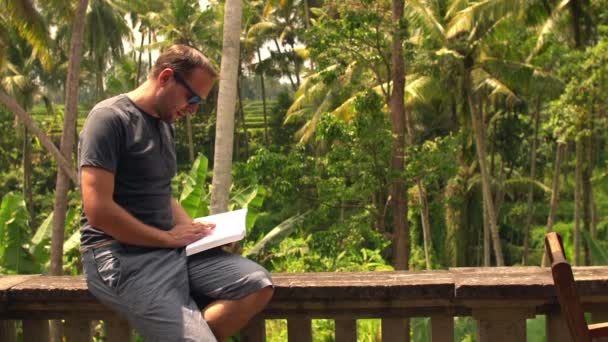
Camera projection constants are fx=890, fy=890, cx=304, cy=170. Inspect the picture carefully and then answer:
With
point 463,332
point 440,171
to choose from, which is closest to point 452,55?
point 440,171

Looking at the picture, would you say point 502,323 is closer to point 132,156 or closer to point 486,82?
point 132,156

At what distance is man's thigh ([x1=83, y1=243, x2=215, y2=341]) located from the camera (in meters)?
2.62

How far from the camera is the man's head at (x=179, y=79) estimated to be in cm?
272

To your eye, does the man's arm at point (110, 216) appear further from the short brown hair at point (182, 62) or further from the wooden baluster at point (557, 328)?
the wooden baluster at point (557, 328)

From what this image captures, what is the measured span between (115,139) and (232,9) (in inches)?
387

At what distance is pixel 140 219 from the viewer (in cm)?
281

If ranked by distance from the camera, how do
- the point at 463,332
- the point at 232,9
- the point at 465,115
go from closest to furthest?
1. the point at 463,332
2. the point at 232,9
3. the point at 465,115

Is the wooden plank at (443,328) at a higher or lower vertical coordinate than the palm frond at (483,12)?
lower

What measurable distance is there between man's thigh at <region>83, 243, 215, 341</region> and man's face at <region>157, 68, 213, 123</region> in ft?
1.46

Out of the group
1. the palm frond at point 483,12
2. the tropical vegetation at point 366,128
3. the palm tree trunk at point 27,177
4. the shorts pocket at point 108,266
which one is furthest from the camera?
the palm tree trunk at point 27,177

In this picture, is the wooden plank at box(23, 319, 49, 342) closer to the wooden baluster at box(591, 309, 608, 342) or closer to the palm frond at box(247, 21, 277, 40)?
the wooden baluster at box(591, 309, 608, 342)

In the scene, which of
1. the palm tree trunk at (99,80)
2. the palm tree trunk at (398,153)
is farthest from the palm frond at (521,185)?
the palm tree trunk at (99,80)

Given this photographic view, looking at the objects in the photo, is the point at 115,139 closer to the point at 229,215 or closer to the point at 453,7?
the point at 229,215

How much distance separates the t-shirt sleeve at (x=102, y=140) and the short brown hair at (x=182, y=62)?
217 millimetres
